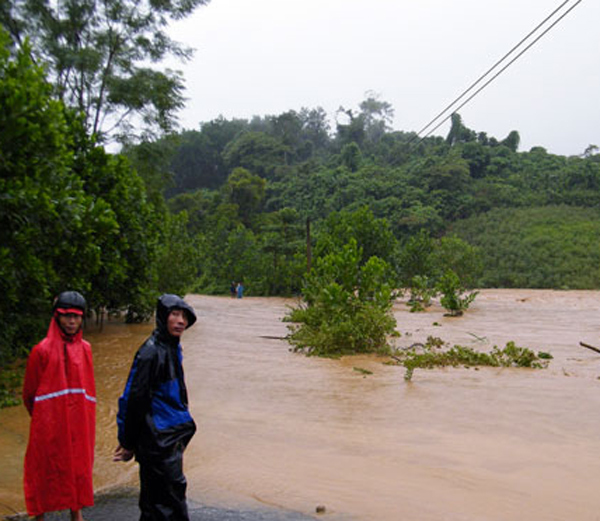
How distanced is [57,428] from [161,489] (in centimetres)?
98

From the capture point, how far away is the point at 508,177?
5247cm

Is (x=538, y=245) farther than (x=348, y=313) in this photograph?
Yes

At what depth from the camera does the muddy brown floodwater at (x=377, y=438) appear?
4797 mm

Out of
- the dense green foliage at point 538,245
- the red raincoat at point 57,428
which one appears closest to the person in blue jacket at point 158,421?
the red raincoat at point 57,428

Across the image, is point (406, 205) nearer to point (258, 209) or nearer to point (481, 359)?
point (258, 209)

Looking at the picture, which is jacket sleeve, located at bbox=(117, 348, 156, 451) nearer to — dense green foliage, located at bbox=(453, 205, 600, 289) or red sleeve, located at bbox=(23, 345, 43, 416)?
red sleeve, located at bbox=(23, 345, 43, 416)

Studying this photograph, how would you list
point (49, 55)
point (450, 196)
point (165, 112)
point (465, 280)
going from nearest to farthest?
1. point (49, 55)
2. point (165, 112)
3. point (465, 280)
4. point (450, 196)

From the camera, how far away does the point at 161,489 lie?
132 inches

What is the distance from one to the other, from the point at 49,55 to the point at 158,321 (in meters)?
18.9

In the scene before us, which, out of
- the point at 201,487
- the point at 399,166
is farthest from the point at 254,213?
the point at 201,487

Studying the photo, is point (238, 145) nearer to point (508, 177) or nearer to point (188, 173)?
point (188, 173)

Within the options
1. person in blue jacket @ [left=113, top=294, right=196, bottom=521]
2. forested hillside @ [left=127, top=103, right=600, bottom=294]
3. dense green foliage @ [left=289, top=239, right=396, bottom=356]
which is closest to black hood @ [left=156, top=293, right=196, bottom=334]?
person in blue jacket @ [left=113, top=294, right=196, bottom=521]

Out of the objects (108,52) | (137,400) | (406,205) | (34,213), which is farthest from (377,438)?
(406,205)

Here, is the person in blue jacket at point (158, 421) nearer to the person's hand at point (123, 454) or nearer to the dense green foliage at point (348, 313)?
the person's hand at point (123, 454)
